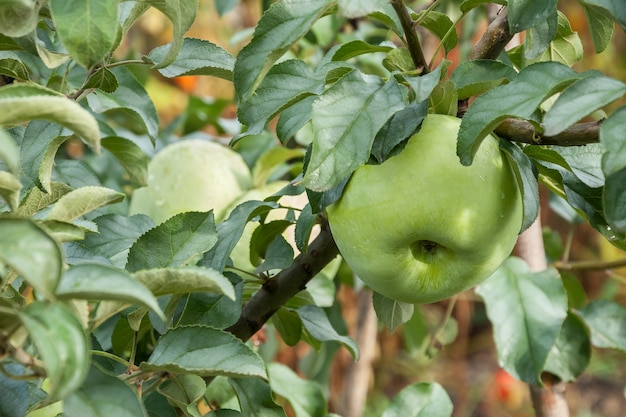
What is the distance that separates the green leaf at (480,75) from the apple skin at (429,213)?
1.0 inches

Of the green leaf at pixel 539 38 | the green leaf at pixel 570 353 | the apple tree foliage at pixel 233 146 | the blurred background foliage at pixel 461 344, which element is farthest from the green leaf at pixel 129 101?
the blurred background foliage at pixel 461 344

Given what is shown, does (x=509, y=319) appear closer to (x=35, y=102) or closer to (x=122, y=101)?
(x=122, y=101)

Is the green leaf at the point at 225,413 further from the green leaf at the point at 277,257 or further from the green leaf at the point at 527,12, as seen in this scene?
the green leaf at the point at 527,12

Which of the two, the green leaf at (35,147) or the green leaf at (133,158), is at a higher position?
the green leaf at (35,147)

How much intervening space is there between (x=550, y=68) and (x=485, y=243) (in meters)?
0.11

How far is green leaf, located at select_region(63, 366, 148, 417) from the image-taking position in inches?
14.3

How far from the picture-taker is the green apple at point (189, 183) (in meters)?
0.85

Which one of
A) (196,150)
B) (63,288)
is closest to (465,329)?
(196,150)

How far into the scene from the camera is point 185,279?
389 millimetres

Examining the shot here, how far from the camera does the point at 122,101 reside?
0.67 meters

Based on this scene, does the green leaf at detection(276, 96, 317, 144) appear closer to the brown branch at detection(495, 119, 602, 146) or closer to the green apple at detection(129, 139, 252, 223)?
the brown branch at detection(495, 119, 602, 146)

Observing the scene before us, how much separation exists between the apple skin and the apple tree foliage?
1cm

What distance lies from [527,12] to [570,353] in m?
0.50

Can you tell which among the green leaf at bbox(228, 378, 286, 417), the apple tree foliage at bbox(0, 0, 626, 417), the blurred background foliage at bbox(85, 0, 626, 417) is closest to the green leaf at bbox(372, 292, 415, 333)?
the apple tree foliage at bbox(0, 0, 626, 417)
